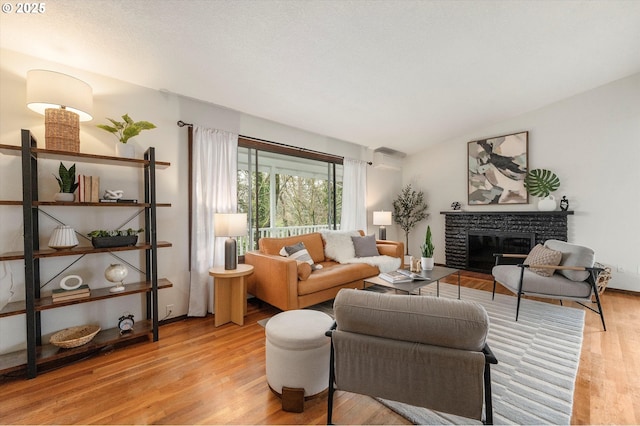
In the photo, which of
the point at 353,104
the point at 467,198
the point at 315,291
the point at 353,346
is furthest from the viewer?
the point at 467,198

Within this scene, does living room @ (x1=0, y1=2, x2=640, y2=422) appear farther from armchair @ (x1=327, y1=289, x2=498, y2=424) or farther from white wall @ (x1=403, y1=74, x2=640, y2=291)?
armchair @ (x1=327, y1=289, x2=498, y2=424)

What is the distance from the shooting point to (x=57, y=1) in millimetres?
1737

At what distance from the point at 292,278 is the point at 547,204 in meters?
4.31

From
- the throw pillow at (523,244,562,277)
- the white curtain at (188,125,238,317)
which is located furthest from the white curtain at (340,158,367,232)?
the throw pillow at (523,244,562,277)

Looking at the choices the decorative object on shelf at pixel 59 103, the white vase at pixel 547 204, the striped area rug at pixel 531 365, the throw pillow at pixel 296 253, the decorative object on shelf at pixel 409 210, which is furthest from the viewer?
the decorative object on shelf at pixel 409 210

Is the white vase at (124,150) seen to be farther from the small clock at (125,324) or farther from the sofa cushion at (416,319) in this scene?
the sofa cushion at (416,319)

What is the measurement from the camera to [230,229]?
289 cm

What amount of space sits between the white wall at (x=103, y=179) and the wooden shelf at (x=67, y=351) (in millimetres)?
177

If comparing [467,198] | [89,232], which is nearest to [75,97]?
[89,232]

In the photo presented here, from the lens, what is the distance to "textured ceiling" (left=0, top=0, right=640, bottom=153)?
199 cm

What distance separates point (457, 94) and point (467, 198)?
2.36 meters

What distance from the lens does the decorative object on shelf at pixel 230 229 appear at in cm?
289

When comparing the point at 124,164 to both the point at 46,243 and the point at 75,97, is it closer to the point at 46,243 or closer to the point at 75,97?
the point at 75,97

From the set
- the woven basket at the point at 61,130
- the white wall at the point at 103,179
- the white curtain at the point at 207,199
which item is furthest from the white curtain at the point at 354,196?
the woven basket at the point at 61,130
